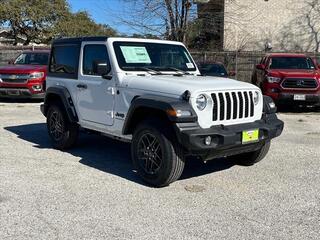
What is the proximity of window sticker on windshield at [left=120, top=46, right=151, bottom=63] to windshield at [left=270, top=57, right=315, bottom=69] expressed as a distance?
830 cm

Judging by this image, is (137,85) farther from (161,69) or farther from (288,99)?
(288,99)

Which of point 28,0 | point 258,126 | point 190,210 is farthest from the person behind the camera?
point 28,0

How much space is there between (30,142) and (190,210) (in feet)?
14.7

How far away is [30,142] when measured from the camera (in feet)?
28.0

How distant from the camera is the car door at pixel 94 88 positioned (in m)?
6.63

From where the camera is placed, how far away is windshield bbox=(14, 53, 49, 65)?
→ 15875 millimetres

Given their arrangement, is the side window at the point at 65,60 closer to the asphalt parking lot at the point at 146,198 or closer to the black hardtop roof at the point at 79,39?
the black hardtop roof at the point at 79,39

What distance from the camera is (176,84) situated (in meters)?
5.77

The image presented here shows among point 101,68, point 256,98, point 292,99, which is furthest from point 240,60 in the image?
point 101,68

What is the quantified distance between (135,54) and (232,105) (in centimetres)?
180

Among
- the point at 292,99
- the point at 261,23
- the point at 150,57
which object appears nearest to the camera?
the point at 150,57

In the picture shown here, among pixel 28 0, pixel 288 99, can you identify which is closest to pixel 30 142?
pixel 288 99

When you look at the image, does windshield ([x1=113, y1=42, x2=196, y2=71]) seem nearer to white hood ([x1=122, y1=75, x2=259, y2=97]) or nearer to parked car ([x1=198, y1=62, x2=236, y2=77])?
white hood ([x1=122, y1=75, x2=259, y2=97])

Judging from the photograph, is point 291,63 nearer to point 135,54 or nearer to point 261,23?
point 135,54
